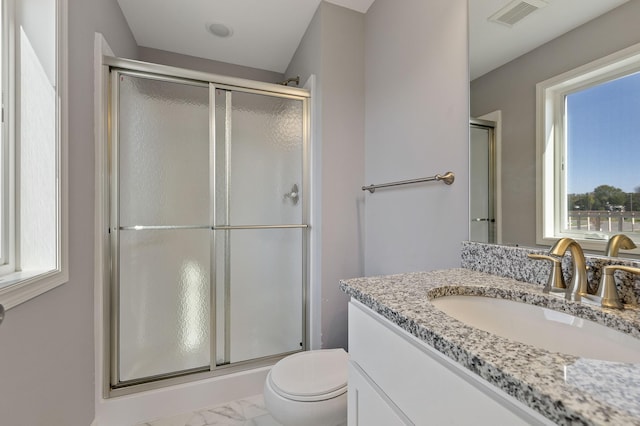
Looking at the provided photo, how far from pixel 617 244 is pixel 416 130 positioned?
2.78ft

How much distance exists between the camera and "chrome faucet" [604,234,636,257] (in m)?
0.64

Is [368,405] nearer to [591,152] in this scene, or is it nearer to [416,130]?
[591,152]

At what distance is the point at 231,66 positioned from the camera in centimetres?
238

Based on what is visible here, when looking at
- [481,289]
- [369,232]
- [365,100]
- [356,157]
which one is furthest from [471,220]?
[365,100]

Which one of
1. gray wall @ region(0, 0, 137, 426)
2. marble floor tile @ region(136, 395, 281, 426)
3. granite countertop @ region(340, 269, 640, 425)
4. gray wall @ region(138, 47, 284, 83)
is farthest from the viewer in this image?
gray wall @ region(138, 47, 284, 83)

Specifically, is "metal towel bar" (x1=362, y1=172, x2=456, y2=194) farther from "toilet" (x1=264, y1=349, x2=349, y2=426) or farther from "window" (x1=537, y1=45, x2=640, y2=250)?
"toilet" (x1=264, y1=349, x2=349, y2=426)

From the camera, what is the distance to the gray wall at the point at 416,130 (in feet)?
3.62

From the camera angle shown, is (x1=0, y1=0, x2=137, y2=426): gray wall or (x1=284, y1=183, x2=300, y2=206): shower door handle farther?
(x1=284, y1=183, x2=300, y2=206): shower door handle

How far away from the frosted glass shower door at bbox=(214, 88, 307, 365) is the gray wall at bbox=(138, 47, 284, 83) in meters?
0.84

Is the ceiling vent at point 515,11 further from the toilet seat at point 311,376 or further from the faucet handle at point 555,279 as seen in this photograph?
the toilet seat at point 311,376

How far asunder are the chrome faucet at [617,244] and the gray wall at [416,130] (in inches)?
16.4

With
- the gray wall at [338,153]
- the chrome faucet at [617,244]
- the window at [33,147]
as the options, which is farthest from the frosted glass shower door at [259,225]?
the chrome faucet at [617,244]

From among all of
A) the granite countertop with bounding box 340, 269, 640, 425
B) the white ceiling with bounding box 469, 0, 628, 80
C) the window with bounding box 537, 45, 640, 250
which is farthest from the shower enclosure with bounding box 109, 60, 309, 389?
the window with bounding box 537, 45, 640, 250

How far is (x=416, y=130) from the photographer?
4.28ft
